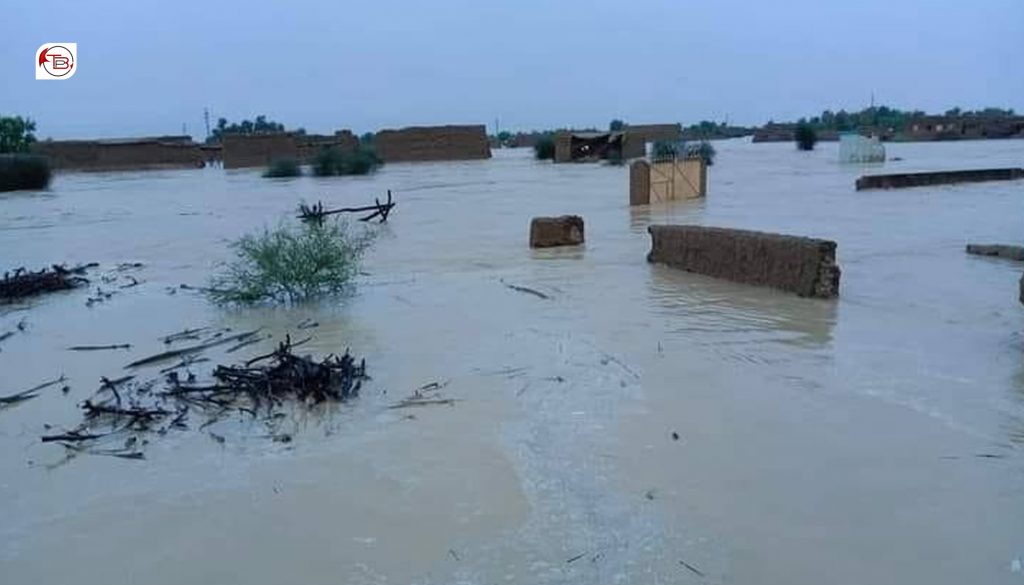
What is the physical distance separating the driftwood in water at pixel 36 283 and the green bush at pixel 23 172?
2920cm

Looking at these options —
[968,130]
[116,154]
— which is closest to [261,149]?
[116,154]

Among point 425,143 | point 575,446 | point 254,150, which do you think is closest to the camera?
point 575,446

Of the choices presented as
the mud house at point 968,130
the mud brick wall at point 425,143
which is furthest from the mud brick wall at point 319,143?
the mud house at point 968,130

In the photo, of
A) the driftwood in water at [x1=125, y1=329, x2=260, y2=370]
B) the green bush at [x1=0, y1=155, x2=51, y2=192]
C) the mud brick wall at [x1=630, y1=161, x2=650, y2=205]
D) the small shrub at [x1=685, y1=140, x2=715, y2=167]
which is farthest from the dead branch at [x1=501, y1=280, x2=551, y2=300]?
the green bush at [x1=0, y1=155, x2=51, y2=192]

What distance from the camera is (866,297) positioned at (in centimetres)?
1160

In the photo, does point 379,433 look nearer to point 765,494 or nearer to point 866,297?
point 765,494

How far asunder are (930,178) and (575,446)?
26925 mm

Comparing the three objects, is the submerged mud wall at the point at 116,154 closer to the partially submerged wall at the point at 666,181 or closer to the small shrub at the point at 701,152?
the small shrub at the point at 701,152

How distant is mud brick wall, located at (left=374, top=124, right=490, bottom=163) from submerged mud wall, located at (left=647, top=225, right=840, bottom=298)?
43.9 metres

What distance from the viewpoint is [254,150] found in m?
54.3

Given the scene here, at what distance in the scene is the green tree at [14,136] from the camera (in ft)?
178

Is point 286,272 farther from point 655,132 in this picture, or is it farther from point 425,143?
point 655,132

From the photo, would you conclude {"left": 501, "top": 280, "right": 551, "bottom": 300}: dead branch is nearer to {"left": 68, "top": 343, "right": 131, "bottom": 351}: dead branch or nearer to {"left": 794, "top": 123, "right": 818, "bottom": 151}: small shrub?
{"left": 68, "top": 343, "right": 131, "bottom": 351}: dead branch

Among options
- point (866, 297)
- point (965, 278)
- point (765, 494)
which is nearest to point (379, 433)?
point (765, 494)
